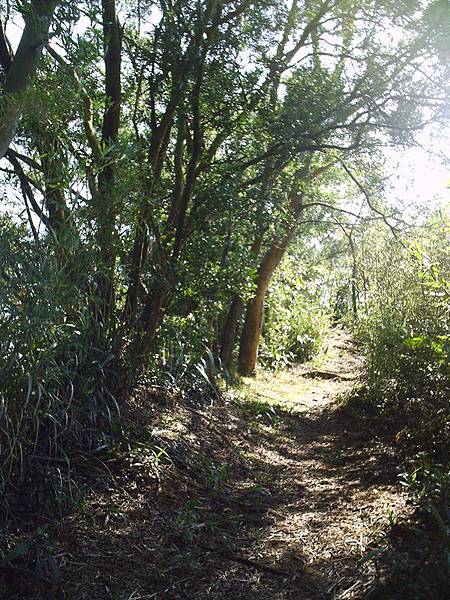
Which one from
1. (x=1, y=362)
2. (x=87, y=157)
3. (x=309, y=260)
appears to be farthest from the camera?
(x=309, y=260)

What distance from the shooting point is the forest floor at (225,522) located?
3.55m

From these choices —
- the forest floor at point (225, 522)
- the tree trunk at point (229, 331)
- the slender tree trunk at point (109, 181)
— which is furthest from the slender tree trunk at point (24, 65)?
the tree trunk at point (229, 331)

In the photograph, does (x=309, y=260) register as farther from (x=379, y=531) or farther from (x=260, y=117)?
(x=379, y=531)

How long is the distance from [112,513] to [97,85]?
4065mm

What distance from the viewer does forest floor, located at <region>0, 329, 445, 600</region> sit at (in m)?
3.55

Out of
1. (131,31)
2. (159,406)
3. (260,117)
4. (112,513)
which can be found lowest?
(112,513)

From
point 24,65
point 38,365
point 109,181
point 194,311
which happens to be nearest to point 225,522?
point 38,365

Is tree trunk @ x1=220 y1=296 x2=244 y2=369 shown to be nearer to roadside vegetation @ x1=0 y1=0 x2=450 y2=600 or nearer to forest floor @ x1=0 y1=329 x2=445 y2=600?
roadside vegetation @ x1=0 y1=0 x2=450 y2=600

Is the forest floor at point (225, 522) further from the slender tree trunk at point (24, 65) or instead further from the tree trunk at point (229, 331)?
the tree trunk at point (229, 331)

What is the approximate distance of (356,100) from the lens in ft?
21.6

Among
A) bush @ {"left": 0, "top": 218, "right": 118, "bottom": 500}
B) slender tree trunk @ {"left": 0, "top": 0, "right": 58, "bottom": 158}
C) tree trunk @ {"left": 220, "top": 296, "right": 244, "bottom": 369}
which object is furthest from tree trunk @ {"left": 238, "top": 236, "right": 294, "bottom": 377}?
slender tree trunk @ {"left": 0, "top": 0, "right": 58, "bottom": 158}

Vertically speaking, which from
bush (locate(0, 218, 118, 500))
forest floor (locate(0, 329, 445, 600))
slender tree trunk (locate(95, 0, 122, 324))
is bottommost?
forest floor (locate(0, 329, 445, 600))

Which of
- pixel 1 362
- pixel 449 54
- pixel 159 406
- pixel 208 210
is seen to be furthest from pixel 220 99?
pixel 1 362

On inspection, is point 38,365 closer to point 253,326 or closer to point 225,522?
point 225,522
